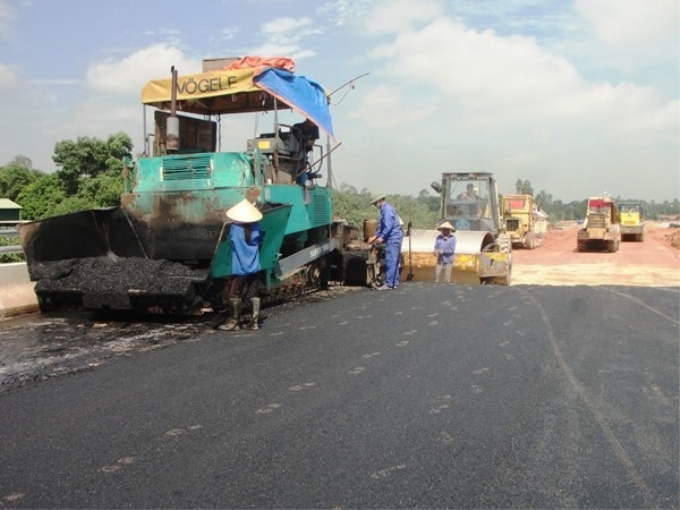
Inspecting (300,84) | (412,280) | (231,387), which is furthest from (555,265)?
(231,387)

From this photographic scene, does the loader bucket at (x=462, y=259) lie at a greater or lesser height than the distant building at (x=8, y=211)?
lesser

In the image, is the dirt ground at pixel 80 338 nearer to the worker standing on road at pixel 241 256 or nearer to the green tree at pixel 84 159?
the worker standing on road at pixel 241 256

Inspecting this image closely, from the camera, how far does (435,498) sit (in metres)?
3.06

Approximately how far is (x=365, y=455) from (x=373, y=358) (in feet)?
6.72

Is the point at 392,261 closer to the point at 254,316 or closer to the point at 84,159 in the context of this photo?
the point at 254,316

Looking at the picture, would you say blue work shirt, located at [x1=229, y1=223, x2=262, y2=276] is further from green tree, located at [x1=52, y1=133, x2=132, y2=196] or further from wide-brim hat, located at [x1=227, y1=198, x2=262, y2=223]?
green tree, located at [x1=52, y1=133, x2=132, y2=196]

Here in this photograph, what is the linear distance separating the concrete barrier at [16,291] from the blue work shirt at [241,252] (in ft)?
9.40

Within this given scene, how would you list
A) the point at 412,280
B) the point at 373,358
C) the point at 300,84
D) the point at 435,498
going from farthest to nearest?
1. the point at 412,280
2. the point at 300,84
3. the point at 373,358
4. the point at 435,498

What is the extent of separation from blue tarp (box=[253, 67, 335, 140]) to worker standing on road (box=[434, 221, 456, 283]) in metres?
3.81

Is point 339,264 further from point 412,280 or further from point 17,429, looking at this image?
point 17,429

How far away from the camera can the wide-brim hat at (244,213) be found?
261 inches

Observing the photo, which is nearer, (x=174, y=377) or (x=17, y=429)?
(x=17, y=429)

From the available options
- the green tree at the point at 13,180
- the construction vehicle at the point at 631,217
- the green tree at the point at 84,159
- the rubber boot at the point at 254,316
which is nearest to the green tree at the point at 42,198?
the green tree at the point at 84,159

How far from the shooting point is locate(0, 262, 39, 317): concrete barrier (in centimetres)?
750
